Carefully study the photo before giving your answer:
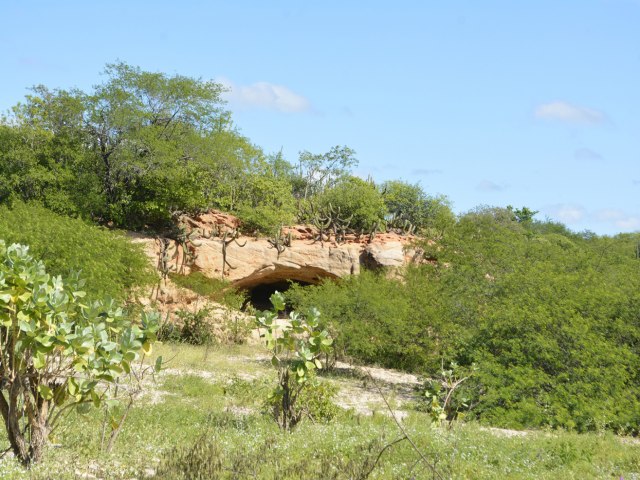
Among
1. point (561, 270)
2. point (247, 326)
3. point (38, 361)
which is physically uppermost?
point (561, 270)

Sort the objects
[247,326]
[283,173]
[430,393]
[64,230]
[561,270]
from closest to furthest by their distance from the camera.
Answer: [430,393]
[561,270]
[64,230]
[247,326]
[283,173]

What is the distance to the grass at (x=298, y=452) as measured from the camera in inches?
310

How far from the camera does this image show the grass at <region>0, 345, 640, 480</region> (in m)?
7.88

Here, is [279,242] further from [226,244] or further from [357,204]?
[357,204]

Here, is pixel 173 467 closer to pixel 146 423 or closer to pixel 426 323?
pixel 146 423

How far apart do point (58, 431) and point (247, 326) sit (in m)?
22.8

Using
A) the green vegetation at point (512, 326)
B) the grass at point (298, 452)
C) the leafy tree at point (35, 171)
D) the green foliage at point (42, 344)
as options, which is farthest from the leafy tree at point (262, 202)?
the green foliage at point (42, 344)

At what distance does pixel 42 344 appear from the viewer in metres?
7.07

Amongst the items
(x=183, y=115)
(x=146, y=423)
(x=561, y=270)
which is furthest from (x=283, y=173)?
(x=146, y=423)

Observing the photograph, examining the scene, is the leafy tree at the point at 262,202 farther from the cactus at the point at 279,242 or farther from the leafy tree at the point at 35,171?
the leafy tree at the point at 35,171

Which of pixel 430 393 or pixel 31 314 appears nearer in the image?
pixel 31 314

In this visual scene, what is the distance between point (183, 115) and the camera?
123 ft

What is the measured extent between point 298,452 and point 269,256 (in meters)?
28.1

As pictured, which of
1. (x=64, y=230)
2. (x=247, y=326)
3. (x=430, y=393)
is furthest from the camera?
(x=247, y=326)
